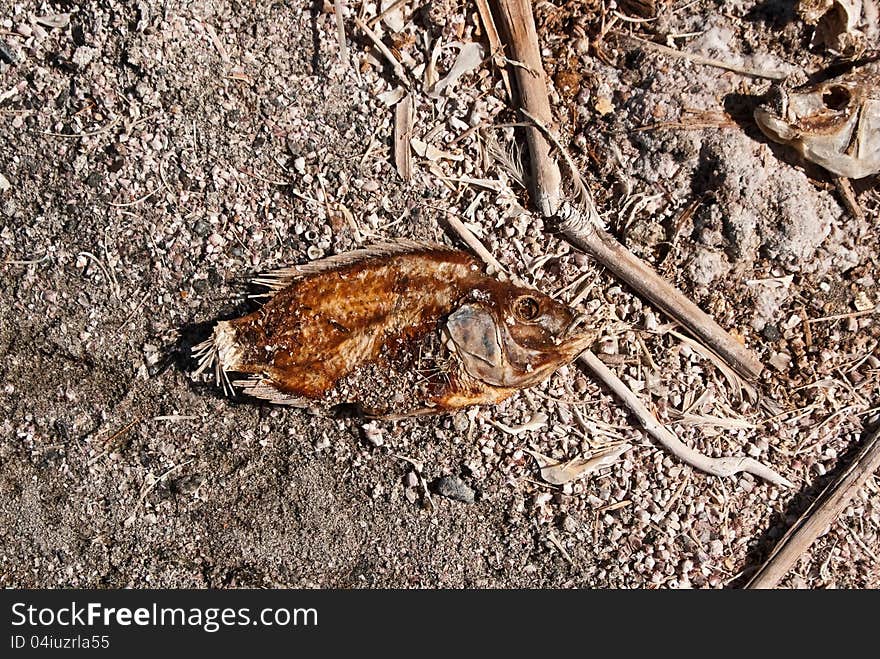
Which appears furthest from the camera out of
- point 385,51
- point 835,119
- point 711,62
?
point 385,51

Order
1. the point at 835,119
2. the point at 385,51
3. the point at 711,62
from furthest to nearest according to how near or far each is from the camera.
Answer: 1. the point at 385,51
2. the point at 711,62
3. the point at 835,119

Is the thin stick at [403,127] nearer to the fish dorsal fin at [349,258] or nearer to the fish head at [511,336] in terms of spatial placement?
the fish dorsal fin at [349,258]

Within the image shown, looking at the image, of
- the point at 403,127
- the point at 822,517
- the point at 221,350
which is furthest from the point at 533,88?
the point at 822,517

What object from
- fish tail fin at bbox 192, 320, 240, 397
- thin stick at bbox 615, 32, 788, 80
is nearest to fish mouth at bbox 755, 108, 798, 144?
thin stick at bbox 615, 32, 788, 80

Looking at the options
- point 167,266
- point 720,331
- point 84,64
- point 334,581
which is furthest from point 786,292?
point 84,64

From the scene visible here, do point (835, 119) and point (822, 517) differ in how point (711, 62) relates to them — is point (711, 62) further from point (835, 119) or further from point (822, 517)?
point (822, 517)

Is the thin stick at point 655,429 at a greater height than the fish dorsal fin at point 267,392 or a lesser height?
lesser

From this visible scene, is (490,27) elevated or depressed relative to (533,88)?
elevated

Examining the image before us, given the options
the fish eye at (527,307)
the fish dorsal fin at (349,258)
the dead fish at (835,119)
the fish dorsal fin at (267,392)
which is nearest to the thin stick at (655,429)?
Answer: the fish dorsal fin at (349,258)

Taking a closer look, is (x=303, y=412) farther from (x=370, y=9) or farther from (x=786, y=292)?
(x=786, y=292)
